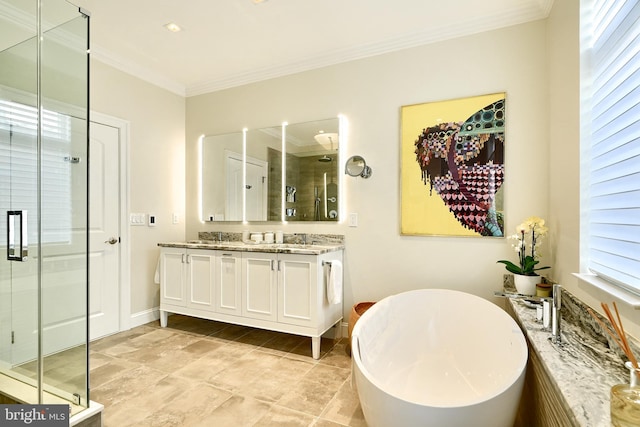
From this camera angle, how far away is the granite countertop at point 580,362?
0.94 metres

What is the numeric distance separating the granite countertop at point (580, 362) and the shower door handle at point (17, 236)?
2.59 metres

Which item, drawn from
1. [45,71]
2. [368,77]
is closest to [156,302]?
[45,71]

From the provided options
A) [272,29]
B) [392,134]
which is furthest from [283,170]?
[272,29]

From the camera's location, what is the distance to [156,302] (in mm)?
3500

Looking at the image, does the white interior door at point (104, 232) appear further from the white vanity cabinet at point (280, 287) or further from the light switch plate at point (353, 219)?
the light switch plate at point (353, 219)

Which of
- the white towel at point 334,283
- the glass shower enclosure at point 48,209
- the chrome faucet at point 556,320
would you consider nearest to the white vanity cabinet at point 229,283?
the white towel at point 334,283

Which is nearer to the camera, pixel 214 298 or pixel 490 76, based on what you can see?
pixel 490 76

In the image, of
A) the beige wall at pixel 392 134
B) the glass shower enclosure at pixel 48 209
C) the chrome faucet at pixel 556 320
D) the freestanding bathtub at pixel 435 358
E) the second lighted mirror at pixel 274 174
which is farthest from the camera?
the second lighted mirror at pixel 274 174

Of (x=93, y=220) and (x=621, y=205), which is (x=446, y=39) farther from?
(x=93, y=220)

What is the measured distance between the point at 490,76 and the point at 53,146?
3.04m

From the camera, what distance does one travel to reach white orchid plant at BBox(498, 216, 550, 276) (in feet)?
6.95

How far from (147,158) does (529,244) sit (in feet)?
12.0

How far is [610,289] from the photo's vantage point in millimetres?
1289

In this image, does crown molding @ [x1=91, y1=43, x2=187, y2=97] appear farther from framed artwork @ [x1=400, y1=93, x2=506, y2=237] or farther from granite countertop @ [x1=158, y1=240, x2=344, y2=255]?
framed artwork @ [x1=400, y1=93, x2=506, y2=237]
